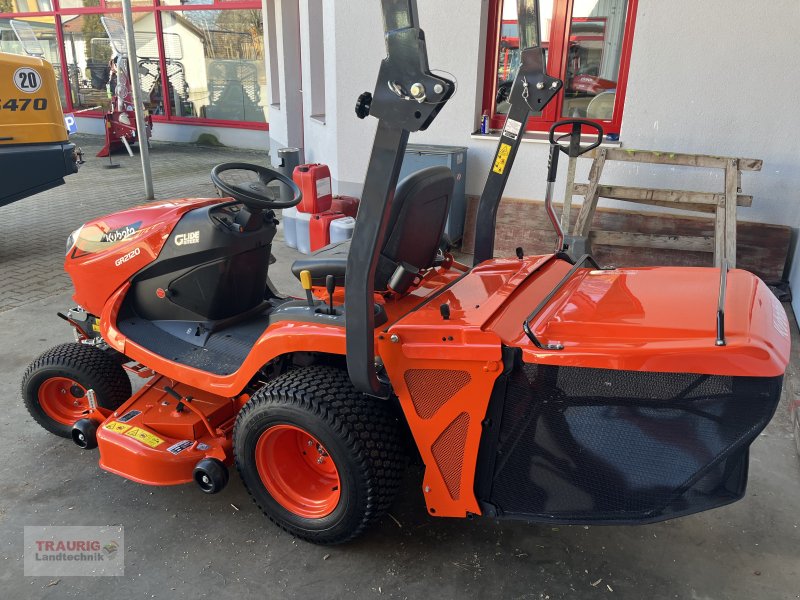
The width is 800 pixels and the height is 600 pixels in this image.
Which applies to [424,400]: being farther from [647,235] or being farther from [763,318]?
[647,235]

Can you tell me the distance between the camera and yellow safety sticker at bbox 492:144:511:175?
273 centimetres

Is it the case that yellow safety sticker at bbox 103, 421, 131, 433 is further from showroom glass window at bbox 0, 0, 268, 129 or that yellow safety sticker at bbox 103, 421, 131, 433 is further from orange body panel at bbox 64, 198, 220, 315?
showroom glass window at bbox 0, 0, 268, 129

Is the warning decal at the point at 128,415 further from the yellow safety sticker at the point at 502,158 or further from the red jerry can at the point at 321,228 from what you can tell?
the red jerry can at the point at 321,228

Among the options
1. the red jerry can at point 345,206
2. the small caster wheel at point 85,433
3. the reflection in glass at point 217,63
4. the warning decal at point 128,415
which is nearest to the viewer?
the warning decal at point 128,415

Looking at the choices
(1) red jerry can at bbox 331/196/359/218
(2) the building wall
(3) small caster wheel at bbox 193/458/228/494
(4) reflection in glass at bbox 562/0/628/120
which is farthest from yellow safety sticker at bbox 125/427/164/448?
(4) reflection in glass at bbox 562/0/628/120

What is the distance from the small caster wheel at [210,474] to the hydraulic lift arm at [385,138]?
72cm

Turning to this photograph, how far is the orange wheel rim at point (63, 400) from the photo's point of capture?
2.99 meters

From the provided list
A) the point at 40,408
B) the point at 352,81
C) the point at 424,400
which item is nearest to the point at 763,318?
the point at 424,400

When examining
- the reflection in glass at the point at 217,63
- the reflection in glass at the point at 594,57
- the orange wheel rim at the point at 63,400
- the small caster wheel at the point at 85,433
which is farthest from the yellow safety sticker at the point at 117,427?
the reflection in glass at the point at 217,63

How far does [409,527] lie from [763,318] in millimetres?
1438

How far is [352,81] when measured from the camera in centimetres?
588

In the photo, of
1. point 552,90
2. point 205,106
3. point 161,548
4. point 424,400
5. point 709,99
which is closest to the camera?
point 424,400

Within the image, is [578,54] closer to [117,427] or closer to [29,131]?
[117,427]

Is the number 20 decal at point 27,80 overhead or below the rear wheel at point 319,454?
overhead
